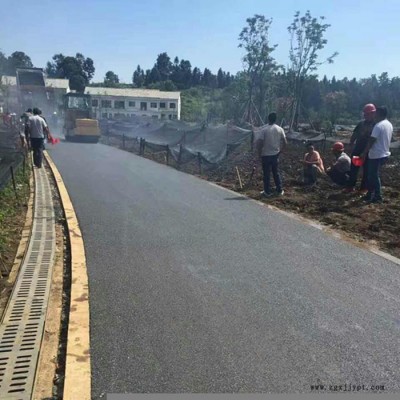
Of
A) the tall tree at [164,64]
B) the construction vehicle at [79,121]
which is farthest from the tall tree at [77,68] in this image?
the construction vehicle at [79,121]

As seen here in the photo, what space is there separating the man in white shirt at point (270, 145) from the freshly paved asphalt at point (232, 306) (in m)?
2.43

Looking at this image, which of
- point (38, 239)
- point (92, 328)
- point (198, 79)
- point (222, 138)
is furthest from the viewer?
point (198, 79)

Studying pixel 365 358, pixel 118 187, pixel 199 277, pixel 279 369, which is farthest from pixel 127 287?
pixel 118 187

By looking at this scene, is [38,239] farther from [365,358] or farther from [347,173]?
[347,173]

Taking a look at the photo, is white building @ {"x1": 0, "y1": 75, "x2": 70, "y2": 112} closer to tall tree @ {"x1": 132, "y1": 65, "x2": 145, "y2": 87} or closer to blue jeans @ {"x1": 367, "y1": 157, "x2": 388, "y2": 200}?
blue jeans @ {"x1": 367, "y1": 157, "x2": 388, "y2": 200}

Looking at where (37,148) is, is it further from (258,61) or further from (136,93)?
(136,93)

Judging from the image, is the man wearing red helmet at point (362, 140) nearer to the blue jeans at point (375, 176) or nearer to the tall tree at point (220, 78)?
the blue jeans at point (375, 176)

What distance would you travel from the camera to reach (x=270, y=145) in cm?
944

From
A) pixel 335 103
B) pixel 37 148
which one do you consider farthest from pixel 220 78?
pixel 37 148

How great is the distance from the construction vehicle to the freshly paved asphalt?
1932 centimetres

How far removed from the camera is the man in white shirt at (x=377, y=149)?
8.16 meters

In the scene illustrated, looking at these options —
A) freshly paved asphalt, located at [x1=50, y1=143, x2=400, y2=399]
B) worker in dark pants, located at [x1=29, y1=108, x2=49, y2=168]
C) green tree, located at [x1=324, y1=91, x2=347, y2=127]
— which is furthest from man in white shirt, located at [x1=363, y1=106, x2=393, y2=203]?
green tree, located at [x1=324, y1=91, x2=347, y2=127]

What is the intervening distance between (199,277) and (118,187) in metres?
5.89

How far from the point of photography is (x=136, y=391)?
2.63 metres
